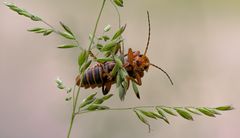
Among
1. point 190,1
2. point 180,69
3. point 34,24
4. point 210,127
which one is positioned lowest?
point 210,127

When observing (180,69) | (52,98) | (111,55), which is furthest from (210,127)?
(111,55)

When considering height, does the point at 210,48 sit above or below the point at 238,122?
above

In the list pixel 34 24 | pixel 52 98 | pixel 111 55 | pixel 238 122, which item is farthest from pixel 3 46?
pixel 238 122

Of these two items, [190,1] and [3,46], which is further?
[190,1]

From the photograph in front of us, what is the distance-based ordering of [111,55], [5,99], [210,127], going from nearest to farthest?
[111,55] < [5,99] < [210,127]

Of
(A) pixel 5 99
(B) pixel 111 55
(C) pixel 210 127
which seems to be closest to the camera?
(B) pixel 111 55

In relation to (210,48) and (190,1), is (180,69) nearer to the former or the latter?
(210,48)

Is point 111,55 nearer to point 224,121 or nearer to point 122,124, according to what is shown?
point 122,124
